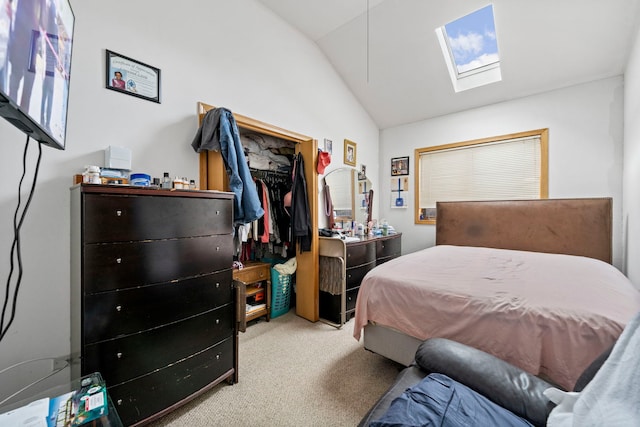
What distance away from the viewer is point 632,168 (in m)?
2.15

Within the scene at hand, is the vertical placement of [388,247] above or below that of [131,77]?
below

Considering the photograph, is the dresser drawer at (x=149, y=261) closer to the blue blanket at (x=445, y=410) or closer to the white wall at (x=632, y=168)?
the blue blanket at (x=445, y=410)

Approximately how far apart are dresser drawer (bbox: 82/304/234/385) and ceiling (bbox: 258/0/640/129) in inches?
119

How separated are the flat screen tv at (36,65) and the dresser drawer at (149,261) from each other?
0.53 metres

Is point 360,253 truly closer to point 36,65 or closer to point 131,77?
point 131,77

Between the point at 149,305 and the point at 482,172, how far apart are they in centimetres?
395

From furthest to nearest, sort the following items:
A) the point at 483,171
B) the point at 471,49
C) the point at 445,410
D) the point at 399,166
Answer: the point at 399,166, the point at 483,171, the point at 471,49, the point at 445,410

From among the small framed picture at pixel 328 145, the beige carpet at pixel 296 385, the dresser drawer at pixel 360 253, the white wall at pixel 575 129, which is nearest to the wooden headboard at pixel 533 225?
the white wall at pixel 575 129

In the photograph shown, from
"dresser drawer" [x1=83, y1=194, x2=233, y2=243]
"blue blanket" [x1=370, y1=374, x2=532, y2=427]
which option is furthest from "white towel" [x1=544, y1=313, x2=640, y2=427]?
"dresser drawer" [x1=83, y1=194, x2=233, y2=243]

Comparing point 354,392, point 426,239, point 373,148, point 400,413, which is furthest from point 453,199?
point 400,413

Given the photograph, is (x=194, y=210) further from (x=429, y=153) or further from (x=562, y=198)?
(x=562, y=198)

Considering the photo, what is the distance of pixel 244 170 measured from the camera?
6.55 feet

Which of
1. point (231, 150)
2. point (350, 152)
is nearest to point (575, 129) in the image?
point (350, 152)

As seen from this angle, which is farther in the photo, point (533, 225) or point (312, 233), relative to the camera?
point (533, 225)
